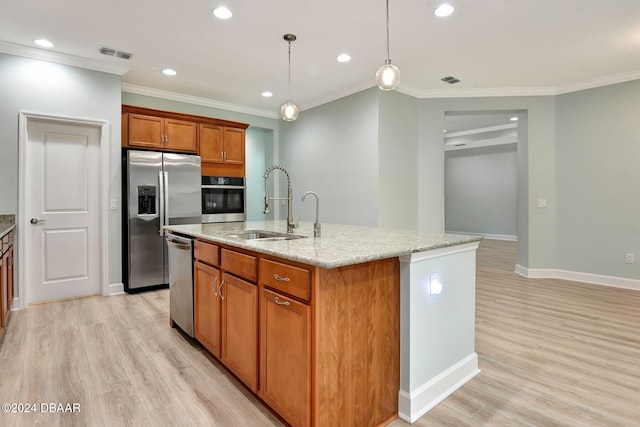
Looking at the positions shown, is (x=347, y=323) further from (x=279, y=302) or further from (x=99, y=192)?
(x=99, y=192)

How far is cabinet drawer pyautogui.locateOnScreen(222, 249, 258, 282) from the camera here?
6.20 ft

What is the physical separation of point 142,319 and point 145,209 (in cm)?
157

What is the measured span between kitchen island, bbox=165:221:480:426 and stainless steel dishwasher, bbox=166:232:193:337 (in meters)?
0.50

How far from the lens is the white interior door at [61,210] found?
12.3 feet

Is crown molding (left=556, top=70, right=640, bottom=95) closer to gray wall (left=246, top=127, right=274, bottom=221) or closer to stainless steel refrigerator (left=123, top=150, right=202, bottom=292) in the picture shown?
gray wall (left=246, top=127, right=274, bottom=221)

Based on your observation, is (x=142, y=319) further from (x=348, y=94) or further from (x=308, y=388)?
(x=348, y=94)

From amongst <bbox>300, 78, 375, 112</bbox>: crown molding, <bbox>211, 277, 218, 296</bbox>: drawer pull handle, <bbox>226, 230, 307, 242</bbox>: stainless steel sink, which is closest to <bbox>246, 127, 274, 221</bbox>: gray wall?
<bbox>300, 78, 375, 112</bbox>: crown molding

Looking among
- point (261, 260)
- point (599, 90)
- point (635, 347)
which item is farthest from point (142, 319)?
point (599, 90)

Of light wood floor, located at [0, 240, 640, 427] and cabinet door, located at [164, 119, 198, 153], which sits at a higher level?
cabinet door, located at [164, 119, 198, 153]

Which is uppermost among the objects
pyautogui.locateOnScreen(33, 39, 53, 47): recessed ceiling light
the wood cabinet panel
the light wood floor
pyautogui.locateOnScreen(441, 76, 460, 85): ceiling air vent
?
pyautogui.locateOnScreen(441, 76, 460, 85): ceiling air vent

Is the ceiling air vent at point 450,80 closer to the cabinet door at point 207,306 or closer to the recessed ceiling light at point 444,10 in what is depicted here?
the recessed ceiling light at point 444,10

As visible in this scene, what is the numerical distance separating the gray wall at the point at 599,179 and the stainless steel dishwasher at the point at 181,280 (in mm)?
5036

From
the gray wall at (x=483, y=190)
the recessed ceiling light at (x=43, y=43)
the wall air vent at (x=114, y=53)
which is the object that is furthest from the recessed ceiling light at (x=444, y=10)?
the gray wall at (x=483, y=190)

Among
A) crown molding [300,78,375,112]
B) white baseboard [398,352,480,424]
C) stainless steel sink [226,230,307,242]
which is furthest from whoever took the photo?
crown molding [300,78,375,112]
